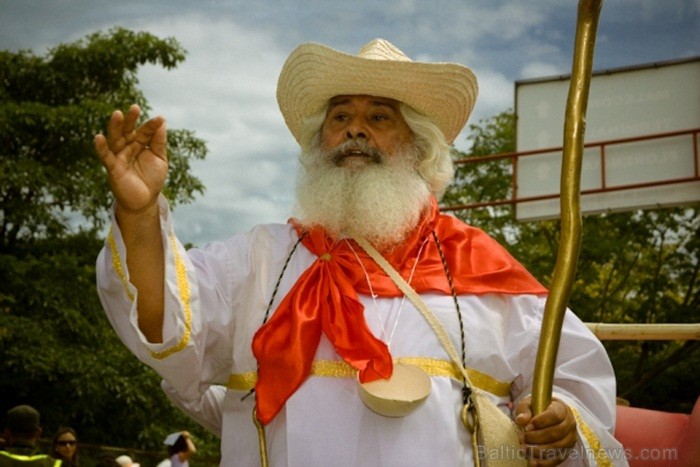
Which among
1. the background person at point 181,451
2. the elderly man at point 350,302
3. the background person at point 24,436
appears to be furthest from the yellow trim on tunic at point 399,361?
the background person at point 181,451

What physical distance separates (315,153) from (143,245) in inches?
39.9

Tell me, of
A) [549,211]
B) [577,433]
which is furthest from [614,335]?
[549,211]

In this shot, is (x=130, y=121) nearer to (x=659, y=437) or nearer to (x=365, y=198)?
(x=365, y=198)

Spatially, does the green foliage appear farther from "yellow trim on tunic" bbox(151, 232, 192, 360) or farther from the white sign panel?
"yellow trim on tunic" bbox(151, 232, 192, 360)

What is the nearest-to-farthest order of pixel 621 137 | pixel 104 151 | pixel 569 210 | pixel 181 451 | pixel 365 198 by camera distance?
pixel 569 210, pixel 104 151, pixel 365 198, pixel 181 451, pixel 621 137

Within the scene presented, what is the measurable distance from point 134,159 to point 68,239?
13534 millimetres

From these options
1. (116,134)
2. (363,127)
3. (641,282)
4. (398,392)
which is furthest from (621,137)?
(116,134)

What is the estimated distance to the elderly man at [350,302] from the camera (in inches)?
105

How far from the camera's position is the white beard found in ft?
10.7

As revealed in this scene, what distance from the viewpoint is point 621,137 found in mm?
11320

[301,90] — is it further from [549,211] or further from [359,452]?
[549,211]

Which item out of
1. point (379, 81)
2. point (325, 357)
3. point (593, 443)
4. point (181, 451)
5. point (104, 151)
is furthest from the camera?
point (181, 451)

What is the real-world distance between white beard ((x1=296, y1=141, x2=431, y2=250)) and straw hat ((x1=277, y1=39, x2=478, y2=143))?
219 mm

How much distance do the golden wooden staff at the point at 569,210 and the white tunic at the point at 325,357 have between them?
546 mm
